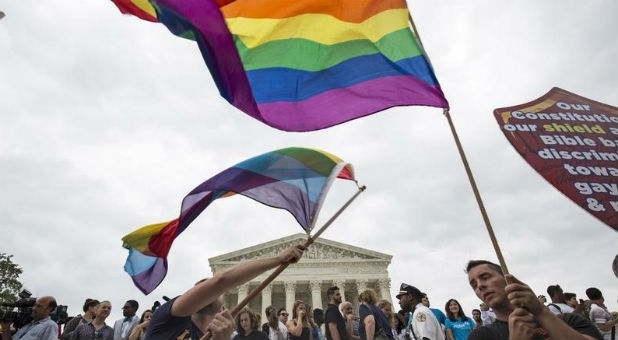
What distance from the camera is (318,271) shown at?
141ft

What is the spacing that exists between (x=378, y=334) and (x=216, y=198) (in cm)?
339

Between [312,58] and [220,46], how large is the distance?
0.80 meters

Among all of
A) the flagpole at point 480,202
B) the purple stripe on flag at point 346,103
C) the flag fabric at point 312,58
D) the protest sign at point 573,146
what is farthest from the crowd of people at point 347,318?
the protest sign at point 573,146

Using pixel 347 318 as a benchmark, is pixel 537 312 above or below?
below

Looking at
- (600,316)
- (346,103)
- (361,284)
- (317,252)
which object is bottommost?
(600,316)

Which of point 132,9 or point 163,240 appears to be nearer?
point 132,9

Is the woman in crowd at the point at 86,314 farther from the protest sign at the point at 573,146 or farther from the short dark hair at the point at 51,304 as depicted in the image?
the protest sign at the point at 573,146

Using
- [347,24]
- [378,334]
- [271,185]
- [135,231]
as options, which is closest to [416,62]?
[347,24]

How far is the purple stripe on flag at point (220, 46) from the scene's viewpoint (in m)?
2.89


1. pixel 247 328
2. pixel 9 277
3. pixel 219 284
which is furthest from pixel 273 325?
pixel 9 277

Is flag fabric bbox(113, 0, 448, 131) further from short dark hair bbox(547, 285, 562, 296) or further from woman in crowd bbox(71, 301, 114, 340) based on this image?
short dark hair bbox(547, 285, 562, 296)

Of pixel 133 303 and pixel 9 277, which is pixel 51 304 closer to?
pixel 133 303

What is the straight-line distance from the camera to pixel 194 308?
227 cm

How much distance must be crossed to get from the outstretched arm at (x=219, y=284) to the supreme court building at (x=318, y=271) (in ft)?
132
